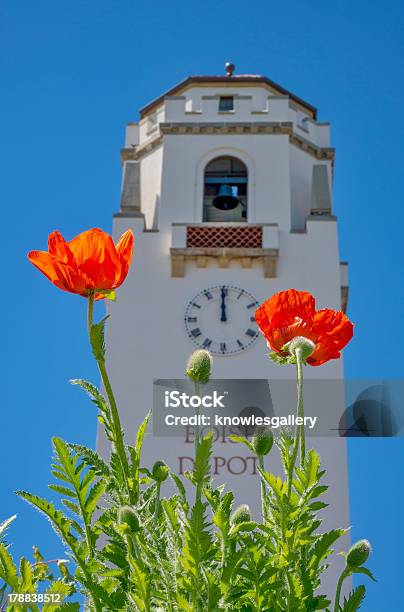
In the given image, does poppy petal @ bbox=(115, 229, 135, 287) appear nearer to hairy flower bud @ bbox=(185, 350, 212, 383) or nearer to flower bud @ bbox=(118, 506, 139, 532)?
hairy flower bud @ bbox=(185, 350, 212, 383)

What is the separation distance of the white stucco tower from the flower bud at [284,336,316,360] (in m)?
13.0

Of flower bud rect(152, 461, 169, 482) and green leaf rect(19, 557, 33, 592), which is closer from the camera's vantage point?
green leaf rect(19, 557, 33, 592)

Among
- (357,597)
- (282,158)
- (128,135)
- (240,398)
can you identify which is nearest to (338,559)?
(240,398)

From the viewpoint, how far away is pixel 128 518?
1.37 m

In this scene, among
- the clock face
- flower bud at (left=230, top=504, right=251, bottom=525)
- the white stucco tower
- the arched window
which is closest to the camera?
flower bud at (left=230, top=504, right=251, bottom=525)

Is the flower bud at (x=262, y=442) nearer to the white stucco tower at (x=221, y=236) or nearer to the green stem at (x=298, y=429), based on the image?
the green stem at (x=298, y=429)

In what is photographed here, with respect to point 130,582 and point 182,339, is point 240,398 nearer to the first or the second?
point 182,339

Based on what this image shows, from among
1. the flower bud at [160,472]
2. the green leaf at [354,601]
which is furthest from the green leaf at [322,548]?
the flower bud at [160,472]

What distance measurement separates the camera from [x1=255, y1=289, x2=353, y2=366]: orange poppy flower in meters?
1.74

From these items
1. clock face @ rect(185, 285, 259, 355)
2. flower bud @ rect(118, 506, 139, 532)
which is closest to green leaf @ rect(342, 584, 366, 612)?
flower bud @ rect(118, 506, 139, 532)

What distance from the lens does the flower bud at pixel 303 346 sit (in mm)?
1666

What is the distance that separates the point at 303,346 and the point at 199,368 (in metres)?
0.16

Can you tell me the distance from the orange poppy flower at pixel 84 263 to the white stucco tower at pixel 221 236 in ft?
42.8

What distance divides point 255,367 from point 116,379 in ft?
6.79
